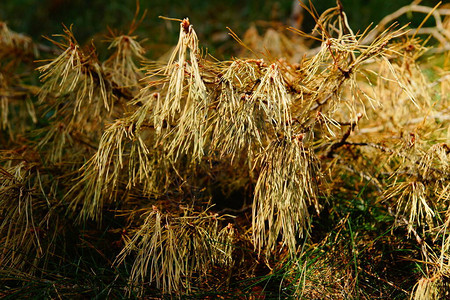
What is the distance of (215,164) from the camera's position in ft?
3.73

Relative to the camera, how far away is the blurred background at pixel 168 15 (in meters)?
2.28

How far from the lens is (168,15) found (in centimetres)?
246

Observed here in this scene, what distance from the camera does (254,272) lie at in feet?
3.16

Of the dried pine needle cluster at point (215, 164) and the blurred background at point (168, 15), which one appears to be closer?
the dried pine needle cluster at point (215, 164)

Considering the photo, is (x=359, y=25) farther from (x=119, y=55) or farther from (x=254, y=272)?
(x=254, y=272)

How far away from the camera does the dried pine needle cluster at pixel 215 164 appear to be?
0.82 meters

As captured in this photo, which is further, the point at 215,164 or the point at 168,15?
the point at 168,15

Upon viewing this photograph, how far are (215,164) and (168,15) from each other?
1.63 metres

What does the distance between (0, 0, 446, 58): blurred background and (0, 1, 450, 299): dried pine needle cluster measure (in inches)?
47.7

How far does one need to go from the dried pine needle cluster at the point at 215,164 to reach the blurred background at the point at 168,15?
1.21m

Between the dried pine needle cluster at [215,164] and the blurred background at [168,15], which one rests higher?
the blurred background at [168,15]

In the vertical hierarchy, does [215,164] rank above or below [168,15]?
below

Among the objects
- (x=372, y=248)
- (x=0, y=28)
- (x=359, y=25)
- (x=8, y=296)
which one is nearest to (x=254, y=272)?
(x=372, y=248)

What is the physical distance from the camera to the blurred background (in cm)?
228
